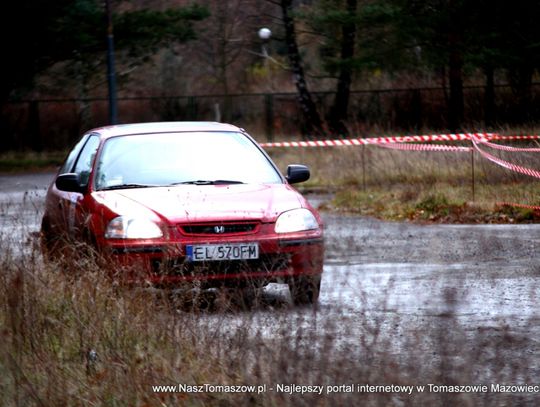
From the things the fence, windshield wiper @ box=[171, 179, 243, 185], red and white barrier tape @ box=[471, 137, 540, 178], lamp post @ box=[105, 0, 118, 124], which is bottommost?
the fence

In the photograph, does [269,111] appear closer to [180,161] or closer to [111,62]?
[111,62]

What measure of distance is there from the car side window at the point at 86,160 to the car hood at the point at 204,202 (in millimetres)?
632

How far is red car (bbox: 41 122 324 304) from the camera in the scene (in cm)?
862

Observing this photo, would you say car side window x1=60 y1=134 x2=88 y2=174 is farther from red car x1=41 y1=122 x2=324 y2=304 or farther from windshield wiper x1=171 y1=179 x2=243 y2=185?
windshield wiper x1=171 y1=179 x2=243 y2=185

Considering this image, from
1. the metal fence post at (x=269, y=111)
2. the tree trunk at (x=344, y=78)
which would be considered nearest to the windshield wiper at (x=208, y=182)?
the tree trunk at (x=344, y=78)

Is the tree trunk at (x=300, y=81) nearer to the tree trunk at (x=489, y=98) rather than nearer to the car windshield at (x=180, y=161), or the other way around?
the tree trunk at (x=489, y=98)

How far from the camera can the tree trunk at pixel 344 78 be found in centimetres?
3956

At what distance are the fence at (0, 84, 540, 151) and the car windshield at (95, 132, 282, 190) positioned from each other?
95.5 ft

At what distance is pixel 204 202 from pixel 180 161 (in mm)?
1066

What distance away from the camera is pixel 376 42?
40250mm

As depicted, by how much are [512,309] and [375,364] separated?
12.2 feet

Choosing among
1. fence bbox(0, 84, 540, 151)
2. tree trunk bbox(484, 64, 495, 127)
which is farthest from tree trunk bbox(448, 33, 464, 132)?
tree trunk bbox(484, 64, 495, 127)

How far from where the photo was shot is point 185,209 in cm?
898

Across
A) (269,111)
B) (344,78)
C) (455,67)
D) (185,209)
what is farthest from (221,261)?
(269,111)
